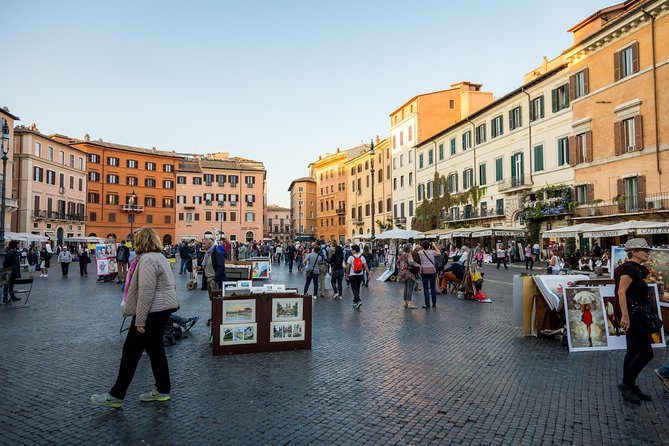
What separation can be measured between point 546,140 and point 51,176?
177ft

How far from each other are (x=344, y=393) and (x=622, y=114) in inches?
1014

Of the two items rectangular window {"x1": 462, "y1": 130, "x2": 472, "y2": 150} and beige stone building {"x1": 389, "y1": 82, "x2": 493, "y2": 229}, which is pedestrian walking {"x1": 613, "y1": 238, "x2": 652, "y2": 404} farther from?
beige stone building {"x1": 389, "y1": 82, "x2": 493, "y2": 229}

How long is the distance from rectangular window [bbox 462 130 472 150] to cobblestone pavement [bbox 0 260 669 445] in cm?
3369

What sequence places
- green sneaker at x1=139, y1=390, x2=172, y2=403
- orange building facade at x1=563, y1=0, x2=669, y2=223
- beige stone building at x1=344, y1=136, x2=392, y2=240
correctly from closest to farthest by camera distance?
green sneaker at x1=139, y1=390, x2=172, y2=403, orange building facade at x1=563, y1=0, x2=669, y2=223, beige stone building at x1=344, y1=136, x2=392, y2=240

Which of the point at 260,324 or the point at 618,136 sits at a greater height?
the point at 618,136

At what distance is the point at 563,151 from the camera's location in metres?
30.0

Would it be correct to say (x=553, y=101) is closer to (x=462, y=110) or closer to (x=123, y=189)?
(x=462, y=110)

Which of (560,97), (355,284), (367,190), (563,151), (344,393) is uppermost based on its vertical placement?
(560,97)

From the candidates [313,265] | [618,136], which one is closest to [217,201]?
[618,136]

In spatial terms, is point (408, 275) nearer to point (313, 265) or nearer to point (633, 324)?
point (313, 265)

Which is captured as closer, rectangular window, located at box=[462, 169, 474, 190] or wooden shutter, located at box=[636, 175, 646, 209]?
wooden shutter, located at box=[636, 175, 646, 209]

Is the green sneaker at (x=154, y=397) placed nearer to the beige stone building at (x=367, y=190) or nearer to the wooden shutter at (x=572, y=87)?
the wooden shutter at (x=572, y=87)

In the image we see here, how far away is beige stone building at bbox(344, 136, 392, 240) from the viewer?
60094 mm

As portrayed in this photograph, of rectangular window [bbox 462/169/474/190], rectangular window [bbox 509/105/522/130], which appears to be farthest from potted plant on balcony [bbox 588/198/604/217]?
rectangular window [bbox 462/169/474/190]
